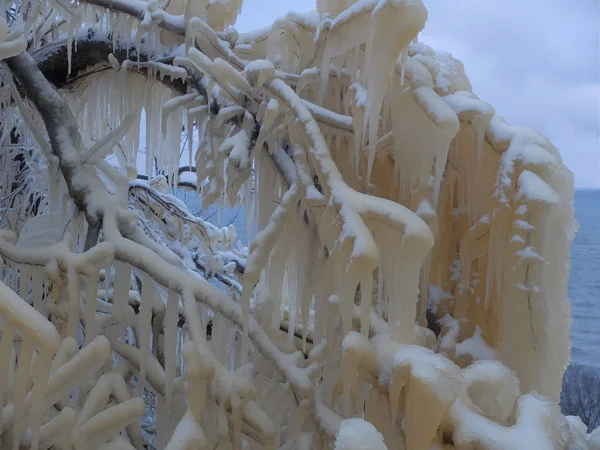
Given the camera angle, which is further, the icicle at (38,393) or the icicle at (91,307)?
the icicle at (91,307)

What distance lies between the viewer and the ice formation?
134 cm

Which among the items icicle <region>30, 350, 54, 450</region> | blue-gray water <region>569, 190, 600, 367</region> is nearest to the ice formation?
icicle <region>30, 350, 54, 450</region>

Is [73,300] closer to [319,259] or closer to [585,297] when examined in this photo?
[319,259]

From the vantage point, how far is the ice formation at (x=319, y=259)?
Result: 134cm

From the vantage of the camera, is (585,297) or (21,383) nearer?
(21,383)

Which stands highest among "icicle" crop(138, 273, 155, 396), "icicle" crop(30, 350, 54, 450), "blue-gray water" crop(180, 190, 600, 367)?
"blue-gray water" crop(180, 190, 600, 367)

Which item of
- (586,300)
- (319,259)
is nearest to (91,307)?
(319,259)

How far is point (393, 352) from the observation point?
4.61 ft

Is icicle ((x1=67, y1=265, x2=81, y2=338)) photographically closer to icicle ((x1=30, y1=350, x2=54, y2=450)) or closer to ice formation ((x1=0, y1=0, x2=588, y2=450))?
ice formation ((x1=0, y1=0, x2=588, y2=450))

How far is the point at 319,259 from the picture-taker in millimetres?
1852

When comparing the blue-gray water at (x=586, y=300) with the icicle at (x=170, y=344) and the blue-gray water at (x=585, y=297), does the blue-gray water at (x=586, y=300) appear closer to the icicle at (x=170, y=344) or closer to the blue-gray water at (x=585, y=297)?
the blue-gray water at (x=585, y=297)

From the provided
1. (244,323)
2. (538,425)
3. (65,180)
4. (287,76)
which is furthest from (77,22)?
(538,425)

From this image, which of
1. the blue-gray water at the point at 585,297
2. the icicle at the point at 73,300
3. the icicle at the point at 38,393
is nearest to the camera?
the icicle at the point at 38,393

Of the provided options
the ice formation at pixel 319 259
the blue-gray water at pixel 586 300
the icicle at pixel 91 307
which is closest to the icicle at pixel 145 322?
the ice formation at pixel 319 259
